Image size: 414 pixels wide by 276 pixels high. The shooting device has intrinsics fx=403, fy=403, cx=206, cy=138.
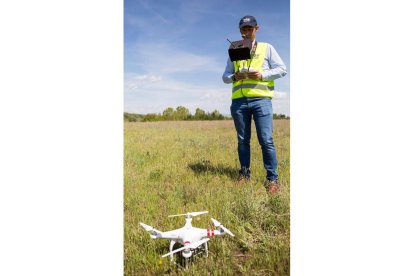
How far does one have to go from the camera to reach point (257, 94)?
287cm

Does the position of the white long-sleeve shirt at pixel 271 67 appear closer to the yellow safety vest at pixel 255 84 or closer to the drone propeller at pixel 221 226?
the yellow safety vest at pixel 255 84

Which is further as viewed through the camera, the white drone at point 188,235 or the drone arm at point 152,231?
the drone arm at point 152,231

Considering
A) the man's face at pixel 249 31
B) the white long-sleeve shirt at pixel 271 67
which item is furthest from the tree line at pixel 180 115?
the man's face at pixel 249 31

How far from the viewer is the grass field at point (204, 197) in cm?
250

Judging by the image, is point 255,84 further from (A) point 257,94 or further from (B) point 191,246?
(B) point 191,246

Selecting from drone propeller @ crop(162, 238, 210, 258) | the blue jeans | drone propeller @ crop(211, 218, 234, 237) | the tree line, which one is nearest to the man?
the blue jeans

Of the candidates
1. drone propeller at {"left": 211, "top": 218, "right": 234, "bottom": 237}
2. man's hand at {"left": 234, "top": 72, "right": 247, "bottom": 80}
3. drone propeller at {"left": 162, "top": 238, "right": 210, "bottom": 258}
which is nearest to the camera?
drone propeller at {"left": 162, "top": 238, "right": 210, "bottom": 258}

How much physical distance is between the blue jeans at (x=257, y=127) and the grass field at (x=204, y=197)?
5 cm

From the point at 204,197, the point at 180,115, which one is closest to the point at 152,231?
the point at 204,197

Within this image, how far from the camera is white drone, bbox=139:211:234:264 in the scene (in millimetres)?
2463

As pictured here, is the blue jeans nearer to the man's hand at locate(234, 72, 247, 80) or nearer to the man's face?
the man's hand at locate(234, 72, 247, 80)

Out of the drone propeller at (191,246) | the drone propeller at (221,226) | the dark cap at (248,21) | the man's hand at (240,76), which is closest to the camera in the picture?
the drone propeller at (191,246)

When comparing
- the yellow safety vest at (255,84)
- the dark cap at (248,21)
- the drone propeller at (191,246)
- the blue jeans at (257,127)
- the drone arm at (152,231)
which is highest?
the dark cap at (248,21)
